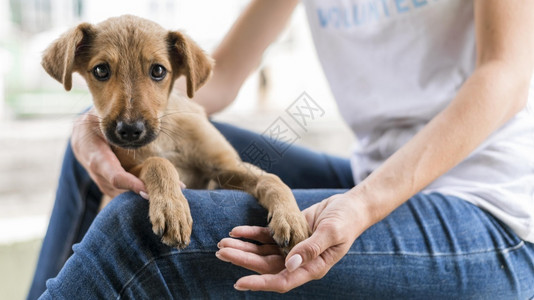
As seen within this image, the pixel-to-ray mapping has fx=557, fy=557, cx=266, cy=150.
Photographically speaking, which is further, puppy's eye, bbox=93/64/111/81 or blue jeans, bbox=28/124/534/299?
blue jeans, bbox=28/124/534/299

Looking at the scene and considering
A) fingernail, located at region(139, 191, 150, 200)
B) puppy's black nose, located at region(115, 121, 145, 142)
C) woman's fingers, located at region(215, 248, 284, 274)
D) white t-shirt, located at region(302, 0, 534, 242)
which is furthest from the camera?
white t-shirt, located at region(302, 0, 534, 242)

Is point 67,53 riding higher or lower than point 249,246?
higher

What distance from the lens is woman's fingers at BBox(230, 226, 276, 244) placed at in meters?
1.13

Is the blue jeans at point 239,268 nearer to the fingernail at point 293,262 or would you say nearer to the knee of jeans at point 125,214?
the knee of jeans at point 125,214

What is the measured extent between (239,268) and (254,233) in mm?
116

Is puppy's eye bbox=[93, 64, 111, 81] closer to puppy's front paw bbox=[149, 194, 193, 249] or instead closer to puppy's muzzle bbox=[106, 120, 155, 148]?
puppy's muzzle bbox=[106, 120, 155, 148]

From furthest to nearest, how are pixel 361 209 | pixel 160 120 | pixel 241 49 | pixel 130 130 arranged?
pixel 241 49 → pixel 361 209 → pixel 160 120 → pixel 130 130

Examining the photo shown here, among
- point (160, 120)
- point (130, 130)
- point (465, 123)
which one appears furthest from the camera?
point (465, 123)

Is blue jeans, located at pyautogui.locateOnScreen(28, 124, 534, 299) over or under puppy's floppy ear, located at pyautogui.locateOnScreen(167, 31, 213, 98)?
under

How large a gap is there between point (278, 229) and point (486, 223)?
59cm

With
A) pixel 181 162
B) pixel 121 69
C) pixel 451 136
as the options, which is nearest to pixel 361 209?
pixel 451 136

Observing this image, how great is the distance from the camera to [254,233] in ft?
3.72

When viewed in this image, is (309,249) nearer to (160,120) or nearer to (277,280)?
(277,280)

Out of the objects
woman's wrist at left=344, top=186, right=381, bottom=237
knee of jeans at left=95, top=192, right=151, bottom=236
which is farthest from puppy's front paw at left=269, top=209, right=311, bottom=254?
knee of jeans at left=95, top=192, right=151, bottom=236
